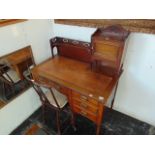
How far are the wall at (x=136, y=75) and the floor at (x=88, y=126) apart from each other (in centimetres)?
9

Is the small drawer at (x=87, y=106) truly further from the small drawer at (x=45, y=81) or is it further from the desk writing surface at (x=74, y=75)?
the small drawer at (x=45, y=81)

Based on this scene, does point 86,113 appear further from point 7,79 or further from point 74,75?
point 7,79

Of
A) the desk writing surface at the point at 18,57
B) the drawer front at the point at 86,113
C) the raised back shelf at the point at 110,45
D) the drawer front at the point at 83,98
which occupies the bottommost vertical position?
the drawer front at the point at 86,113

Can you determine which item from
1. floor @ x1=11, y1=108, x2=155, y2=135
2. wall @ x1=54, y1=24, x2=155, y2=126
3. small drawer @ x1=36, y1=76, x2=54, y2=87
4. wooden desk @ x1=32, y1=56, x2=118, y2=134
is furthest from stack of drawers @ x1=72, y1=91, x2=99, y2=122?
wall @ x1=54, y1=24, x2=155, y2=126

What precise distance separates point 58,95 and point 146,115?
102 cm

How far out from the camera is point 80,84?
4.28ft

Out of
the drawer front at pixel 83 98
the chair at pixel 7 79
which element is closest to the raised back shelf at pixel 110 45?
the drawer front at pixel 83 98

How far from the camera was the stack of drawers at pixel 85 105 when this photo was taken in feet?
4.08

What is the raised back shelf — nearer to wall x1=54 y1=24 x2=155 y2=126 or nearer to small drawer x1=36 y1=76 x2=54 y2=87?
wall x1=54 y1=24 x2=155 y2=126

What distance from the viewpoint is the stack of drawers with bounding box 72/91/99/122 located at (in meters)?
1.24

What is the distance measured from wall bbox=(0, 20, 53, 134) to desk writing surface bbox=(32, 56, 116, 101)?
0.65 feet

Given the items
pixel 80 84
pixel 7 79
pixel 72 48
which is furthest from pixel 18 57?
pixel 80 84
